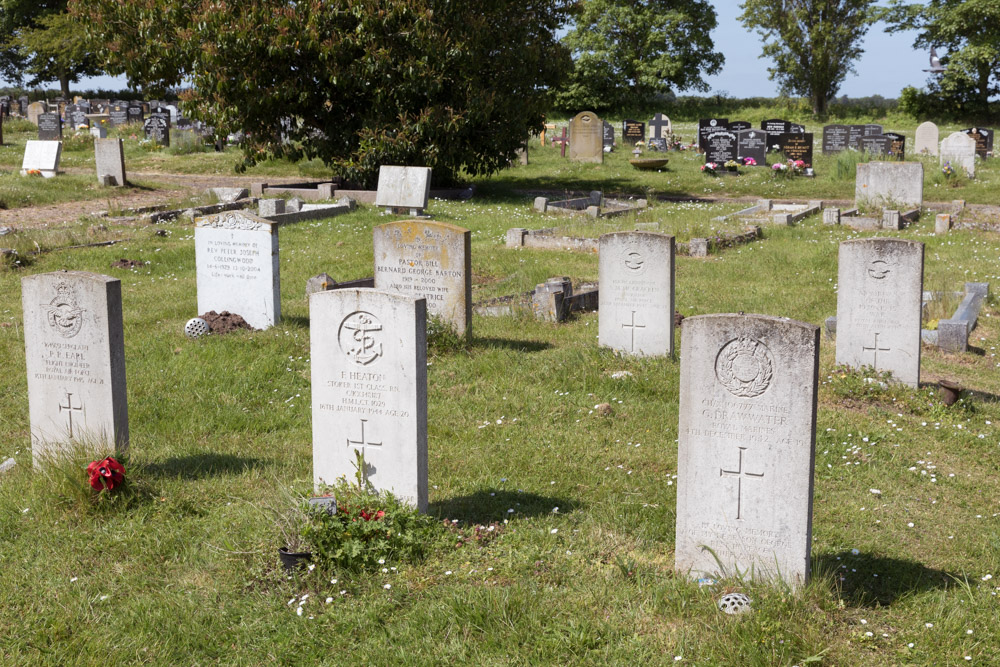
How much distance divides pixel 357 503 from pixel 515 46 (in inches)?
739

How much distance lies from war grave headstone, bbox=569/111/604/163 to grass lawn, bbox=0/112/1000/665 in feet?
73.0

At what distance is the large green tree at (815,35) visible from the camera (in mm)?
50406

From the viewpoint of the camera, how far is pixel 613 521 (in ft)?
19.2

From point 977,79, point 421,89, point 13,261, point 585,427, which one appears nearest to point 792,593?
point 585,427

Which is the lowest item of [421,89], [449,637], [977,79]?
[449,637]

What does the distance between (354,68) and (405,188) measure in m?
3.52

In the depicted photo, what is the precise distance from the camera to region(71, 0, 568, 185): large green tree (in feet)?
67.3

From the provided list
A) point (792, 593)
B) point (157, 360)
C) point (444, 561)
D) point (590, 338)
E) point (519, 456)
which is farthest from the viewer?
point (590, 338)

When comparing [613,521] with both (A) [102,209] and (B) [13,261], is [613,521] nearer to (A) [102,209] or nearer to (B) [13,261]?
(B) [13,261]

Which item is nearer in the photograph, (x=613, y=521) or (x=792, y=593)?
(x=792, y=593)

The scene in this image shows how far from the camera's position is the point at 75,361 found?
6.62 m

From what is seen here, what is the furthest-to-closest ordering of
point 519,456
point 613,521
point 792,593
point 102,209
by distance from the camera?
point 102,209, point 519,456, point 613,521, point 792,593

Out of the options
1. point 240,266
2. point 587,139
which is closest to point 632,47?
point 587,139

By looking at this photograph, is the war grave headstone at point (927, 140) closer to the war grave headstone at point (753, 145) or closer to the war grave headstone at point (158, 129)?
the war grave headstone at point (753, 145)
